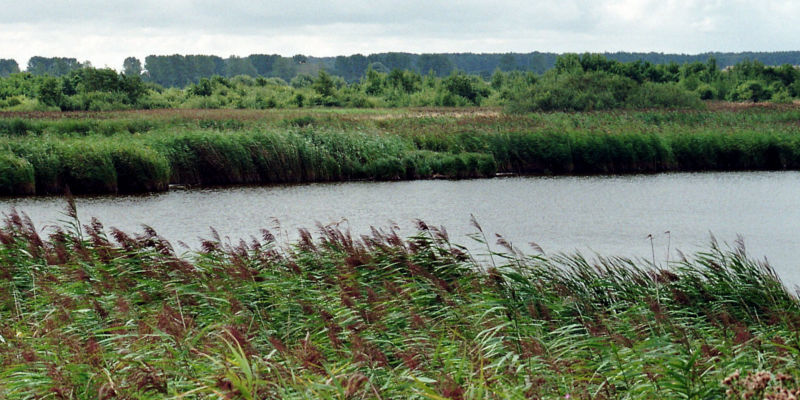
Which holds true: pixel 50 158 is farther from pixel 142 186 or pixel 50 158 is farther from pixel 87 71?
pixel 87 71

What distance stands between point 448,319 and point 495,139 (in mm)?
19611

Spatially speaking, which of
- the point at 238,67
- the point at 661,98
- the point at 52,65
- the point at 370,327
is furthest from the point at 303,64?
the point at 370,327

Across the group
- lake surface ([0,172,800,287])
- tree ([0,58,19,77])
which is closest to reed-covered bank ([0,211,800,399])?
lake surface ([0,172,800,287])

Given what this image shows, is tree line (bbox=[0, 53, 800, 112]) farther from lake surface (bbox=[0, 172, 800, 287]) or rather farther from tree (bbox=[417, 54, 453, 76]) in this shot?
tree (bbox=[417, 54, 453, 76])

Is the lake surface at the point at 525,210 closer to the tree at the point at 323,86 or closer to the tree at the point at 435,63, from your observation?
the tree at the point at 323,86

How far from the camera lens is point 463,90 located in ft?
179

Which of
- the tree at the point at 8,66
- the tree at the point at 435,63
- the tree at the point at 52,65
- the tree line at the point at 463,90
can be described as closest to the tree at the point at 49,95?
the tree line at the point at 463,90

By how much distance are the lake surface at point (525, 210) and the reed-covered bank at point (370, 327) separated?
13.5ft

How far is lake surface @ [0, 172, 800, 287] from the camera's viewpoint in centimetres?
1404

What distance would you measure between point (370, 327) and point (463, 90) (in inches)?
1972

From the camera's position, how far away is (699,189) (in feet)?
70.0

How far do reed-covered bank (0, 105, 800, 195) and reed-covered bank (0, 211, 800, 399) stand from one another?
474 inches

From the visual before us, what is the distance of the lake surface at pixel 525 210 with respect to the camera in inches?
553

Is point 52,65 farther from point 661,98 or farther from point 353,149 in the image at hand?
point 353,149
